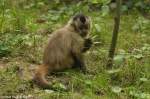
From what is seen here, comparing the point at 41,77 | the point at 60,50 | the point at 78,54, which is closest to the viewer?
the point at 41,77

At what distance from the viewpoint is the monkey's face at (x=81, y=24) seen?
718 centimetres

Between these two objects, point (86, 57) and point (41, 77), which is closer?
point (41, 77)

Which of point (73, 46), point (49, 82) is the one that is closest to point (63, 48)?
point (73, 46)

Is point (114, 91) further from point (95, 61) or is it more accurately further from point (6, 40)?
point (6, 40)

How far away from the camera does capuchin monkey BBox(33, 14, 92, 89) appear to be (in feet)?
22.8

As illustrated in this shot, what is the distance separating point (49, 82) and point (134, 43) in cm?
218

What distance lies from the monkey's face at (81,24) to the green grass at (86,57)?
0.48 metres

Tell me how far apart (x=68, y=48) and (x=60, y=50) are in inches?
4.8

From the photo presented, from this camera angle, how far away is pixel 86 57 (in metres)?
7.62

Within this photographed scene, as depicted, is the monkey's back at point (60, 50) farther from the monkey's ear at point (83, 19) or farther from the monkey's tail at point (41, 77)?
the monkey's ear at point (83, 19)

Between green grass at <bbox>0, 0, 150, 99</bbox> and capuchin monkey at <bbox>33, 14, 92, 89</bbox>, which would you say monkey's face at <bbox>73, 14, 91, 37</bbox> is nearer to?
capuchin monkey at <bbox>33, 14, 92, 89</bbox>

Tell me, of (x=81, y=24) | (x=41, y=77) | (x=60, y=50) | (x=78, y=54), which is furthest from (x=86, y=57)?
(x=41, y=77)

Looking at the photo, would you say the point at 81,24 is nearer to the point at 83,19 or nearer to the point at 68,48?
the point at 83,19

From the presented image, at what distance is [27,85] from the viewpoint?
255 inches
